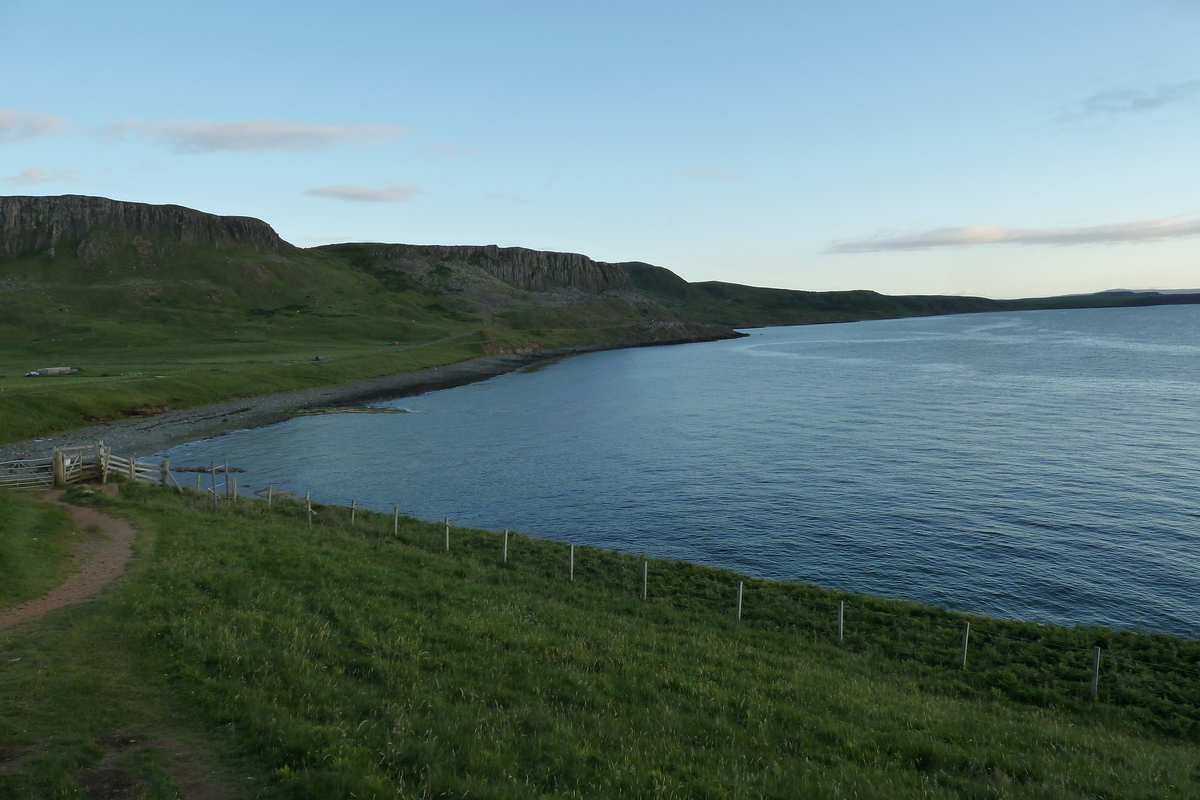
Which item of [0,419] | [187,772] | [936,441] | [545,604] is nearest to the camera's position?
[187,772]

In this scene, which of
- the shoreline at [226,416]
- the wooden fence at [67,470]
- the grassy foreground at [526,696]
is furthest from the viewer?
the shoreline at [226,416]

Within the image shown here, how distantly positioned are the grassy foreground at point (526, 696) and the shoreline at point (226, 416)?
51.0m

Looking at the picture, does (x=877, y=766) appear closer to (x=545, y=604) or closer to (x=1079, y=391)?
(x=545, y=604)

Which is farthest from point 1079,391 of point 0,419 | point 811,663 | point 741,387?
point 0,419

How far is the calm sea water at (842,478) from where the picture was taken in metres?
40.8

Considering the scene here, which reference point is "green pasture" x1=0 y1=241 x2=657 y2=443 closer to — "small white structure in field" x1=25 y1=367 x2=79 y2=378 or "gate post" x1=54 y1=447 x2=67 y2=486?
"small white structure in field" x1=25 y1=367 x2=79 y2=378

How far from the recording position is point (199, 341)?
564 feet

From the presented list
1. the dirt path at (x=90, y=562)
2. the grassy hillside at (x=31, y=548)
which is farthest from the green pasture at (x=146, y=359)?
the grassy hillside at (x=31, y=548)

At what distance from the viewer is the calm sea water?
1606 inches

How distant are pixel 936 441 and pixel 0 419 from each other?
333 feet

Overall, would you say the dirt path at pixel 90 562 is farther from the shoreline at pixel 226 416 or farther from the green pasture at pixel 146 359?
the green pasture at pixel 146 359

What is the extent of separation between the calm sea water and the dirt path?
22.9m

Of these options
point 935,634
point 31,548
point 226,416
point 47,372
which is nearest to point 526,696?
point 935,634

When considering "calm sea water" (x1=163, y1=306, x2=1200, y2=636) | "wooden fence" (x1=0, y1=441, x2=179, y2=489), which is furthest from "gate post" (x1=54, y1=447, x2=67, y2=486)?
"calm sea water" (x1=163, y1=306, x2=1200, y2=636)
